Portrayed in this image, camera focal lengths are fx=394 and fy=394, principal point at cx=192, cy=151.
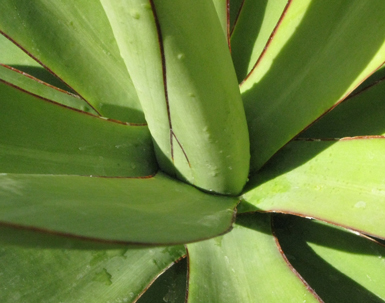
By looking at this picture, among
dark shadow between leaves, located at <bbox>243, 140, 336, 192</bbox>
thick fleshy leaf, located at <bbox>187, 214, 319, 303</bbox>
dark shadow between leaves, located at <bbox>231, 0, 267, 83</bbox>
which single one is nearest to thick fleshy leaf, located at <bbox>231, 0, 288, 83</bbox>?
dark shadow between leaves, located at <bbox>231, 0, 267, 83</bbox>

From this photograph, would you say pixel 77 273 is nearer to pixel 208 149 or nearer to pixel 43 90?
pixel 208 149

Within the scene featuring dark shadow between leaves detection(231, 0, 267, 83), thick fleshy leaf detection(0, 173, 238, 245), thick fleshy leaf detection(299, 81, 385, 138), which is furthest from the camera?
dark shadow between leaves detection(231, 0, 267, 83)

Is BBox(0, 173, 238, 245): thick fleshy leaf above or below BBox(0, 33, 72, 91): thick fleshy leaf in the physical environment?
below

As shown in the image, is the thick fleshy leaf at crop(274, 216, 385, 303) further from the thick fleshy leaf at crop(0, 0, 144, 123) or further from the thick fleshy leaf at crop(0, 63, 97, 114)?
the thick fleshy leaf at crop(0, 63, 97, 114)

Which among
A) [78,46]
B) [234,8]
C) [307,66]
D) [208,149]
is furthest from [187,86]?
[234,8]

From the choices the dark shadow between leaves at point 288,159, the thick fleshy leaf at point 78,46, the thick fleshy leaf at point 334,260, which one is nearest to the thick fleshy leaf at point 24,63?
the thick fleshy leaf at point 78,46

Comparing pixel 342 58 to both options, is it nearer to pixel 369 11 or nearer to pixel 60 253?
pixel 369 11

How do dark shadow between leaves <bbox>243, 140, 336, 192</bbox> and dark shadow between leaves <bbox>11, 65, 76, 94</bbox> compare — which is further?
dark shadow between leaves <bbox>11, 65, 76, 94</bbox>
